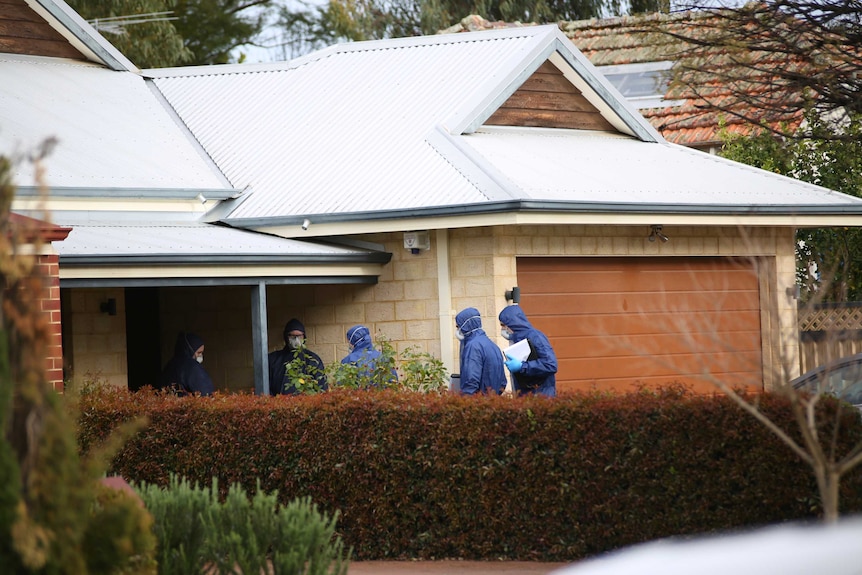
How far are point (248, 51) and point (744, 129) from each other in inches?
706

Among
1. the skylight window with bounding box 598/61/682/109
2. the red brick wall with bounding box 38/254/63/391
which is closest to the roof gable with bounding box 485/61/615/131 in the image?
the red brick wall with bounding box 38/254/63/391

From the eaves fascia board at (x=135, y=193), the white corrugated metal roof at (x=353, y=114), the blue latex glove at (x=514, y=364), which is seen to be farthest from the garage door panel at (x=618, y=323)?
the eaves fascia board at (x=135, y=193)

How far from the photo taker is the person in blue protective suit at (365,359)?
36.0 ft

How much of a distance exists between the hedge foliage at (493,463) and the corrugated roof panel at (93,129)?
4.54 m

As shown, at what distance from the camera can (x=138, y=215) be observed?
13.4 metres

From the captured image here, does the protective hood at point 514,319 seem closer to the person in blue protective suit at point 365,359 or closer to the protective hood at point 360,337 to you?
the person in blue protective suit at point 365,359

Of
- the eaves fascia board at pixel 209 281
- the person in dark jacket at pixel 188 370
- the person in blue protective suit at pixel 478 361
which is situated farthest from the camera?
the person in dark jacket at pixel 188 370

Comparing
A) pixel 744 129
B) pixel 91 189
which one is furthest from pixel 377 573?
pixel 744 129

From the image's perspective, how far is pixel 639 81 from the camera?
2259 cm

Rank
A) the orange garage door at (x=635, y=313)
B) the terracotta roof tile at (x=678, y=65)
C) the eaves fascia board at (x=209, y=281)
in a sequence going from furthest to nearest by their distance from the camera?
the terracotta roof tile at (x=678, y=65)
the orange garage door at (x=635, y=313)
the eaves fascia board at (x=209, y=281)

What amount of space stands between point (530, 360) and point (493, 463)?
284cm

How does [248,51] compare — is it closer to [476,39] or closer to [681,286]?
[476,39]

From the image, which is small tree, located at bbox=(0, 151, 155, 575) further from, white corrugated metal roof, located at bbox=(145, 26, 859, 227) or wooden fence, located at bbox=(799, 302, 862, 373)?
wooden fence, located at bbox=(799, 302, 862, 373)

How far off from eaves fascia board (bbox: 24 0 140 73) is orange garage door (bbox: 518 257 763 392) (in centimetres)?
660
